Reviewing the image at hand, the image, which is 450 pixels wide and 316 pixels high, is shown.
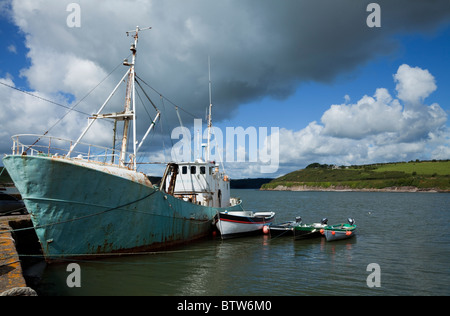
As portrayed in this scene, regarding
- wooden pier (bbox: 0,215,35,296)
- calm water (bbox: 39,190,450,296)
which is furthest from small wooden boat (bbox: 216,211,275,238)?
wooden pier (bbox: 0,215,35,296)

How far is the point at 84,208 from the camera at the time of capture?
1185 centimetres

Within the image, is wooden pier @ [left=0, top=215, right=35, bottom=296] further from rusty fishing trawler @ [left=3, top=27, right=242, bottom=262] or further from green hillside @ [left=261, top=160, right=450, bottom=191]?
green hillside @ [left=261, top=160, right=450, bottom=191]

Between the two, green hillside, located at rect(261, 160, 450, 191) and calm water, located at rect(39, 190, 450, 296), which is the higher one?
green hillside, located at rect(261, 160, 450, 191)

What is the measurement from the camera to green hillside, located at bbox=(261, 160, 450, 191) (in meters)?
115

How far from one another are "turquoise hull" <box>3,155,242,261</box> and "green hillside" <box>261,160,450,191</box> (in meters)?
126

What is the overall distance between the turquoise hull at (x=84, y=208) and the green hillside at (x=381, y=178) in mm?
126336

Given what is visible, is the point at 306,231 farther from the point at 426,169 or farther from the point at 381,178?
the point at 426,169

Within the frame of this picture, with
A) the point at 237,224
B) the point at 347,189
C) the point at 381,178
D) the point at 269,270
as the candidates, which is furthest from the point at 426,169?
the point at 269,270

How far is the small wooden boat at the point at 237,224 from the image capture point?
20234mm

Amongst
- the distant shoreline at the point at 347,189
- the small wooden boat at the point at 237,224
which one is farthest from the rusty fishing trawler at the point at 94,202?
the distant shoreline at the point at 347,189

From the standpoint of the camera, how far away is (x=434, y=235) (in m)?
22.9

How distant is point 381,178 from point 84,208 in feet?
472
